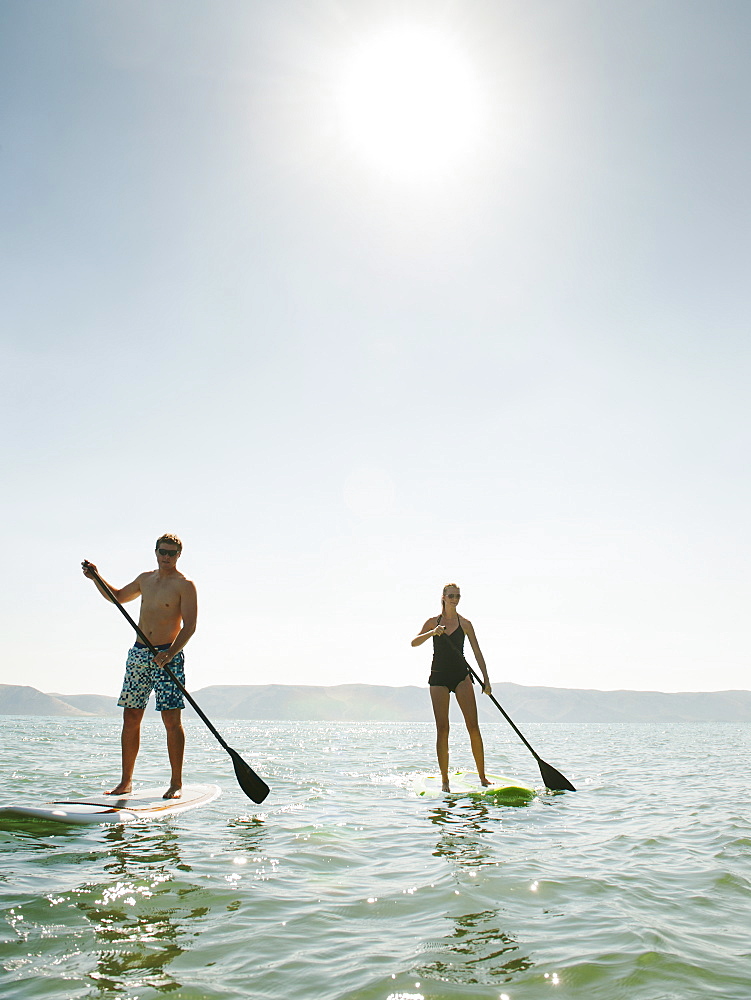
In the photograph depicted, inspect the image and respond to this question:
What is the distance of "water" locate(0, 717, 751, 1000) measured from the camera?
3287 mm

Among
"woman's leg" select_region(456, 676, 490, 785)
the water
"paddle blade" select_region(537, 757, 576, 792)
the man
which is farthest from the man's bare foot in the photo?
"paddle blade" select_region(537, 757, 576, 792)

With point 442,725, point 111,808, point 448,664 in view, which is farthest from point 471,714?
point 111,808

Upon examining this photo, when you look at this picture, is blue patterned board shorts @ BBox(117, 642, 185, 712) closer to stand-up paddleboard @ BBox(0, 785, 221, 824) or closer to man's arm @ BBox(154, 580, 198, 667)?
man's arm @ BBox(154, 580, 198, 667)

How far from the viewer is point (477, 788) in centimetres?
1030

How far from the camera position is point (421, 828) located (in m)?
7.55

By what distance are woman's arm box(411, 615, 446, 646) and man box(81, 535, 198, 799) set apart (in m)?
3.75

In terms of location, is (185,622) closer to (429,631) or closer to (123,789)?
(123,789)

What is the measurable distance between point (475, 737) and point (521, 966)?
718 centimetres

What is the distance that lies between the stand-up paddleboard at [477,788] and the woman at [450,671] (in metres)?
0.22

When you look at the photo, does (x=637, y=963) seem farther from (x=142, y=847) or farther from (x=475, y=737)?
(x=475, y=737)

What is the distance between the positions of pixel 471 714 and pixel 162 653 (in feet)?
16.1

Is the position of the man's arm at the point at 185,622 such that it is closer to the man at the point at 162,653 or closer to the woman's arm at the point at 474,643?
the man at the point at 162,653

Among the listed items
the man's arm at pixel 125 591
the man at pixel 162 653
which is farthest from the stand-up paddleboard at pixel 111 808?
the man's arm at pixel 125 591

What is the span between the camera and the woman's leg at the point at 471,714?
10.2 m
